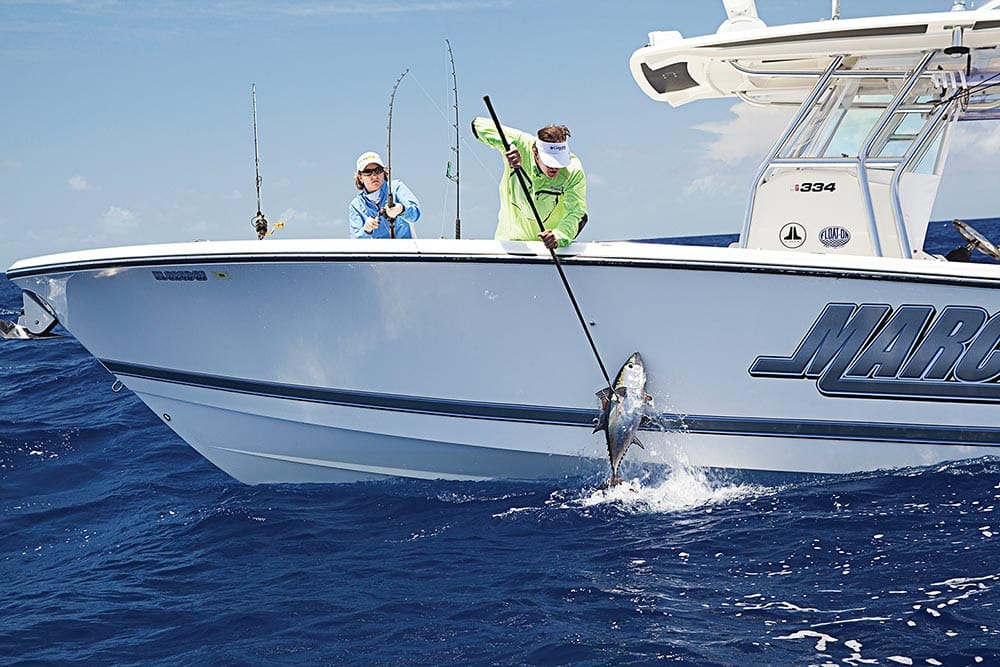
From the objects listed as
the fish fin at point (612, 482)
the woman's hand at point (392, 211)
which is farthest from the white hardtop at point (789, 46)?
the fish fin at point (612, 482)

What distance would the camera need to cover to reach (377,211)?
5.66 m

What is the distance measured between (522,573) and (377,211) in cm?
249

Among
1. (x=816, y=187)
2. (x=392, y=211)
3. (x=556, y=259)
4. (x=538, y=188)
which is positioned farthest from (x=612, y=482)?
(x=816, y=187)

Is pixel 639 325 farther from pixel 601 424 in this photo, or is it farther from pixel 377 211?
pixel 377 211

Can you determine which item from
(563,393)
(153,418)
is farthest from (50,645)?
(153,418)

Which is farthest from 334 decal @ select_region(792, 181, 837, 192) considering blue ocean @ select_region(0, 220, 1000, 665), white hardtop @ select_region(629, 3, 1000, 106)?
blue ocean @ select_region(0, 220, 1000, 665)

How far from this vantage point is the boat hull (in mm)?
4746

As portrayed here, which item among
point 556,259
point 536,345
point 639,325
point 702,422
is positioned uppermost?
point 556,259

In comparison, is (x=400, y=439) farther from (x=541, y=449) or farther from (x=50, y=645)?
(x=50, y=645)

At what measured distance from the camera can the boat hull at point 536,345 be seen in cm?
475

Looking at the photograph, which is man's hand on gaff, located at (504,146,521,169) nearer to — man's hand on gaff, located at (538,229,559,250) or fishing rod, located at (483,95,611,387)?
fishing rod, located at (483,95,611,387)

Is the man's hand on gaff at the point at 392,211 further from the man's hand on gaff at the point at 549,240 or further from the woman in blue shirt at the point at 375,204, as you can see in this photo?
the man's hand on gaff at the point at 549,240

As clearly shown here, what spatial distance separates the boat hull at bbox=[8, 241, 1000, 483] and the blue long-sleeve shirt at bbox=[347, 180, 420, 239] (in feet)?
2.54

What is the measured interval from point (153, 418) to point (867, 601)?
24.5 ft
